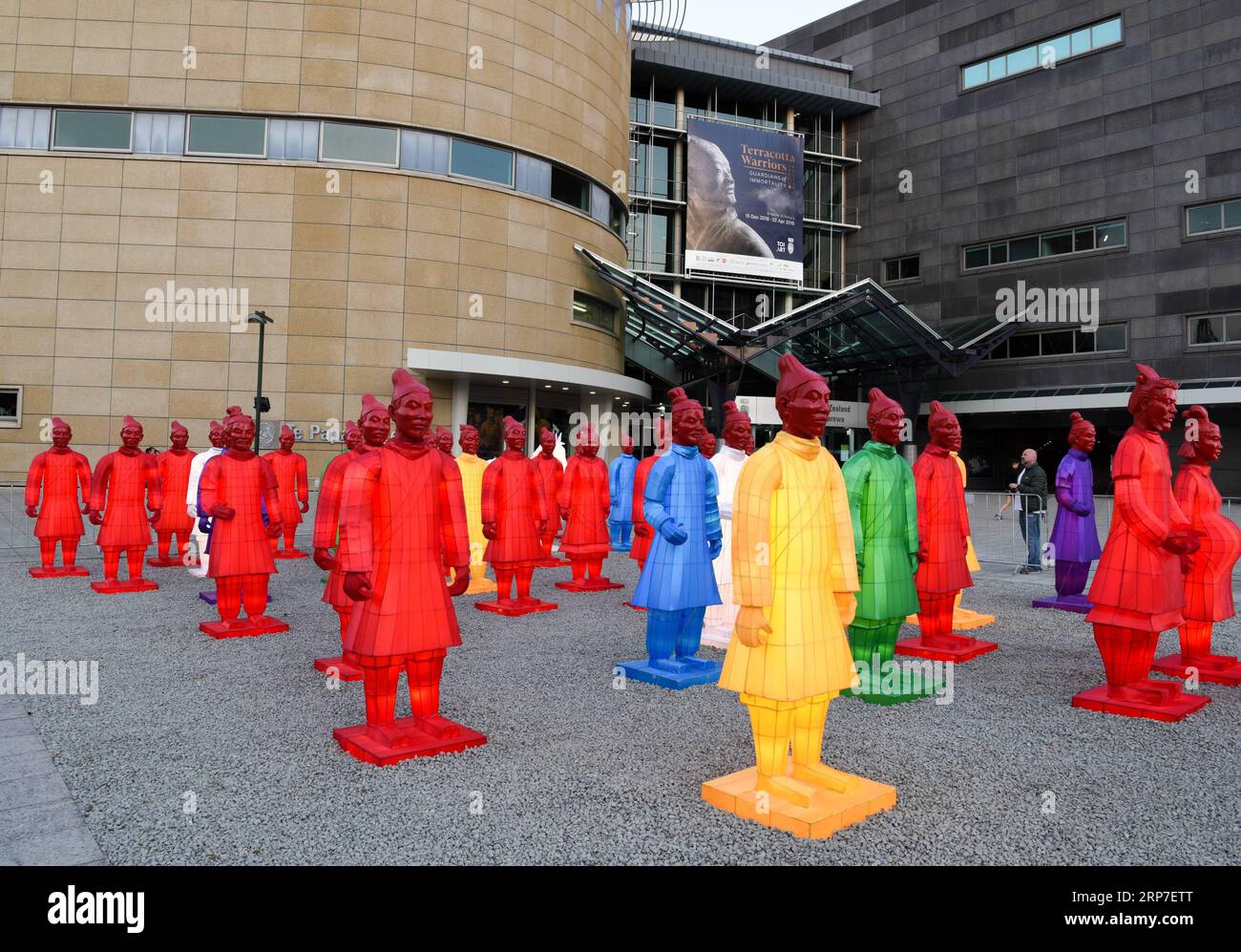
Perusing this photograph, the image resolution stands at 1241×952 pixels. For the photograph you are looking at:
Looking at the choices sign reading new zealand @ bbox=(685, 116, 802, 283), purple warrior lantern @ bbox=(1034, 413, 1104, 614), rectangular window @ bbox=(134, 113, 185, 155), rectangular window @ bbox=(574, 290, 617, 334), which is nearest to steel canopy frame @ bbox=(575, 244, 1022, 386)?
rectangular window @ bbox=(574, 290, 617, 334)

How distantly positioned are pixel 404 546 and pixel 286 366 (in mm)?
21358

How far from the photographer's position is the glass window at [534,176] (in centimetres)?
2619

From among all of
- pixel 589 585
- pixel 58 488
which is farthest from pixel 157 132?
pixel 589 585

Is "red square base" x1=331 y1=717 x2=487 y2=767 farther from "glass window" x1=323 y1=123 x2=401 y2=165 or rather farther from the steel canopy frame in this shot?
the steel canopy frame

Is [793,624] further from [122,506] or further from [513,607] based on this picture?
[122,506]

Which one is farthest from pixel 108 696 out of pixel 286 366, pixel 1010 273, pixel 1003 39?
pixel 1003 39

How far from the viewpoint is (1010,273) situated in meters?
35.4

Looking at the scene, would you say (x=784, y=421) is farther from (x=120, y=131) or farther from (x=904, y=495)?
(x=120, y=131)

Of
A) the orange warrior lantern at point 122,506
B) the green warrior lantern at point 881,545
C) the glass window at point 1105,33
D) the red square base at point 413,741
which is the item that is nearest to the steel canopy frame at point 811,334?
the glass window at point 1105,33

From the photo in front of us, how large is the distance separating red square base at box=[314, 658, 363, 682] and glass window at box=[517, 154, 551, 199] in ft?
72.5

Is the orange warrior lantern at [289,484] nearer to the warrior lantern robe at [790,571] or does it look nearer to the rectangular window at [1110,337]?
the warrior lantern robe at [790,571]

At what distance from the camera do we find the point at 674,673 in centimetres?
641

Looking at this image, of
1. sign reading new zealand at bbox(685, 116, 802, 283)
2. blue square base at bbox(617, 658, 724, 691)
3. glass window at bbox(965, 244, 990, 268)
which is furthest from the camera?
sign reading new zealand at bbox(685, 116, 802, 283)

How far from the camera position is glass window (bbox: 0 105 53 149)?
2323cm
